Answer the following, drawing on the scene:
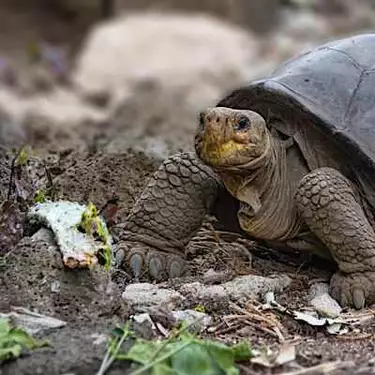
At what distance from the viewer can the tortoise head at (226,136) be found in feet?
9.56

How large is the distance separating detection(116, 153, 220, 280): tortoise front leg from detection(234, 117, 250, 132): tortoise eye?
36 cm

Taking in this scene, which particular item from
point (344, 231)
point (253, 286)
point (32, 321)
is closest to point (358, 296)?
point (344, 231)

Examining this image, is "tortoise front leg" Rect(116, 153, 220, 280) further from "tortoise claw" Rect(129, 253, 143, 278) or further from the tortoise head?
the tortoise head

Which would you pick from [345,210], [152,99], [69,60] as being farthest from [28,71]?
[345,210]

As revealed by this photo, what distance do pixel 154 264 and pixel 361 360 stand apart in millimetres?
922

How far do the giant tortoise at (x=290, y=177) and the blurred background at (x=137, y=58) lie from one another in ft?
4.96

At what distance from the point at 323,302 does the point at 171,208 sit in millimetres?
605

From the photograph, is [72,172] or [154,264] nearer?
[154,264]

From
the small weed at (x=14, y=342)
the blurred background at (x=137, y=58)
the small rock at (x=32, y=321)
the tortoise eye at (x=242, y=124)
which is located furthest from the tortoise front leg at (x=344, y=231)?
the blurred background at (x=137, y=58)

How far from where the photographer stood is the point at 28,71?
12.4m

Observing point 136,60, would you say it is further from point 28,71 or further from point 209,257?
point 209,257

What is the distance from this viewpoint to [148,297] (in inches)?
111

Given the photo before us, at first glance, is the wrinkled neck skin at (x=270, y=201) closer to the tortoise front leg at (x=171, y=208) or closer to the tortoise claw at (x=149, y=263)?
the tortoise front leg at (x=171, y=208)

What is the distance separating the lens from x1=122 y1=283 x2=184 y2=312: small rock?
9.04 feet
